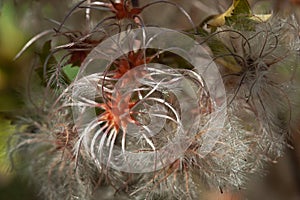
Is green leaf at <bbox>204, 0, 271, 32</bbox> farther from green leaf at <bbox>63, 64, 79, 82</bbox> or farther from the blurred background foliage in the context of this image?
green leaf at <bbox>63, 64, 79, 82</bbox>

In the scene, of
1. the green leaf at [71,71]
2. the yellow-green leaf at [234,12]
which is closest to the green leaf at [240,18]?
the yellow-green leaf at [234,12]

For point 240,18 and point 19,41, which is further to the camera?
point 19,41

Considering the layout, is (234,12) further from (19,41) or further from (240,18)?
(19,41)

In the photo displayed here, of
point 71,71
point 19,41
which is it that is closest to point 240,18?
point 71,71

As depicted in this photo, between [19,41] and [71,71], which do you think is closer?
[71,71]

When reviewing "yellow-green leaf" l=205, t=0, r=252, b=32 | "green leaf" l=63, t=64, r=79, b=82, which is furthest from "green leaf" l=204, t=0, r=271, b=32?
"green leaf" l=63, t=64, r=79, b=82

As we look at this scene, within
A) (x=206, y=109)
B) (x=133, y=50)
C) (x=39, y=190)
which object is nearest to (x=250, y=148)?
(x=206, y=109)

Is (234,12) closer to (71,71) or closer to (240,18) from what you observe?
(240,18)

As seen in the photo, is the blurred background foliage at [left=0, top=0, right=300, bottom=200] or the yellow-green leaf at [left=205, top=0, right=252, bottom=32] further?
the blurred background foliage at [left=0, top=0, right=300, bottom=200]

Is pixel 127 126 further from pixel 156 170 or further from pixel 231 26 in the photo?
pixel 231 26

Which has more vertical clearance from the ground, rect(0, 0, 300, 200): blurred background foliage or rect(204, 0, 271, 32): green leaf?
rect(204, 0, 271, 32): green leaf

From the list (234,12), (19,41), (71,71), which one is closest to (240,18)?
(234,12)
